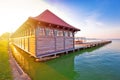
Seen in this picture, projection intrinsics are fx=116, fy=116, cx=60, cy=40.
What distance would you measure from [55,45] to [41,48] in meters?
2.81

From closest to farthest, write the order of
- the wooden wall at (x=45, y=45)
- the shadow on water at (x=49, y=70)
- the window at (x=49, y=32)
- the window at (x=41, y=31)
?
the shadow on water at (x=49, y=70) < the wooden wall at (x=45, y=45) < the window at (x=41, y=31) < the window at (x=49, y=32)

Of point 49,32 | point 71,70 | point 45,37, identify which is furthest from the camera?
point 49,32

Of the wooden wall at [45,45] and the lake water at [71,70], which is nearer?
the lake water at [71,70]

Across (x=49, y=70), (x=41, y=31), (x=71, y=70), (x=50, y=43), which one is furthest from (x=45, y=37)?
(x=71, y=70)

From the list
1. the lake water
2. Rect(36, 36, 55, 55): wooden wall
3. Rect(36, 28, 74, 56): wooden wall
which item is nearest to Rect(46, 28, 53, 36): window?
Rect(36, 28, 74, 56): wooden wall

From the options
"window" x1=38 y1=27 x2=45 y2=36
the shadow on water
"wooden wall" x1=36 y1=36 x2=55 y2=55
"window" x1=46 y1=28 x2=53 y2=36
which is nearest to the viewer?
the shadow on water

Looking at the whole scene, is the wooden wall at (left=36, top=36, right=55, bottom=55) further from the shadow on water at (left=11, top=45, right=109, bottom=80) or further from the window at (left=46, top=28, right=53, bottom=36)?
the shadow on water at (left=11, top=45, right=109, bottom=80)

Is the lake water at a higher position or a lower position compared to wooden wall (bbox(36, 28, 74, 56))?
lower

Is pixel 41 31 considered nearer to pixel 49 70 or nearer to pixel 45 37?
pixel 45 37

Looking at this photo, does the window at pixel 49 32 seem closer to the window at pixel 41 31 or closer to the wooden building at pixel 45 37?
the wooden building at pixel 45 37

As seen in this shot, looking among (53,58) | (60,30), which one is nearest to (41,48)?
(53,58)

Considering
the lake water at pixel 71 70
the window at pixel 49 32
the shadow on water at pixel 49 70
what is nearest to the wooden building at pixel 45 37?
the window at pixel 49 32

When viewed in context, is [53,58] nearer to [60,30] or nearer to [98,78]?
[60,30]

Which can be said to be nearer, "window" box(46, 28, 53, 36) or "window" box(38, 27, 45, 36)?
"window" box(38, 27, 45, 36)
